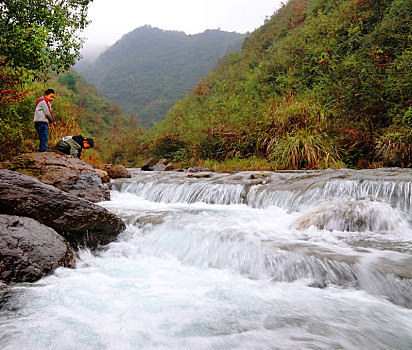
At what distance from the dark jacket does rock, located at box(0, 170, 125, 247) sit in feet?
16.3

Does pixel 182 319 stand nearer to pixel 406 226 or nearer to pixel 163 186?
pixel 406 226

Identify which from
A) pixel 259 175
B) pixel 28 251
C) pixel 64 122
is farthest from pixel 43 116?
pixel 64 122

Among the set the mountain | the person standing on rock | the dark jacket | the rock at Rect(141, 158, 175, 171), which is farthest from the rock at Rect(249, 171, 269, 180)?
the mountain

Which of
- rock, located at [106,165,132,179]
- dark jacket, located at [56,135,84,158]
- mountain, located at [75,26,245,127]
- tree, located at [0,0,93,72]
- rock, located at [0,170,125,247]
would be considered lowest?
rock, located at [106,165,132,179]

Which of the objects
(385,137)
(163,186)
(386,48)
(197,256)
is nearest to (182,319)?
(197,256)

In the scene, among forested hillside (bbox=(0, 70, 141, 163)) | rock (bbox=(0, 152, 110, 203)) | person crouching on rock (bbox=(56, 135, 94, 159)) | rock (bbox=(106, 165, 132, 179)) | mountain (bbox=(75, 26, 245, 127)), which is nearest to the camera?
rock (bbox=(0, 152, 110, 203))

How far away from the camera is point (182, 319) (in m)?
2.22

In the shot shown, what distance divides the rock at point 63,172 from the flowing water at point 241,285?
2648mm

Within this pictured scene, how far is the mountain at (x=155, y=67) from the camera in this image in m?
63.1

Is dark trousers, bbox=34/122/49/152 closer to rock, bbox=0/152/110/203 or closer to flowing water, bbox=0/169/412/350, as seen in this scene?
rock, bbox=0/152/110/203

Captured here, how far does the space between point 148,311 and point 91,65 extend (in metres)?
123

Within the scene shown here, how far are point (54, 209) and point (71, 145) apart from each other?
18.2ft

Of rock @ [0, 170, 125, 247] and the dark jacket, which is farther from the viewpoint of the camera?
the dark jacket

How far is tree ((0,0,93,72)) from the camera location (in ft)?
21.9
